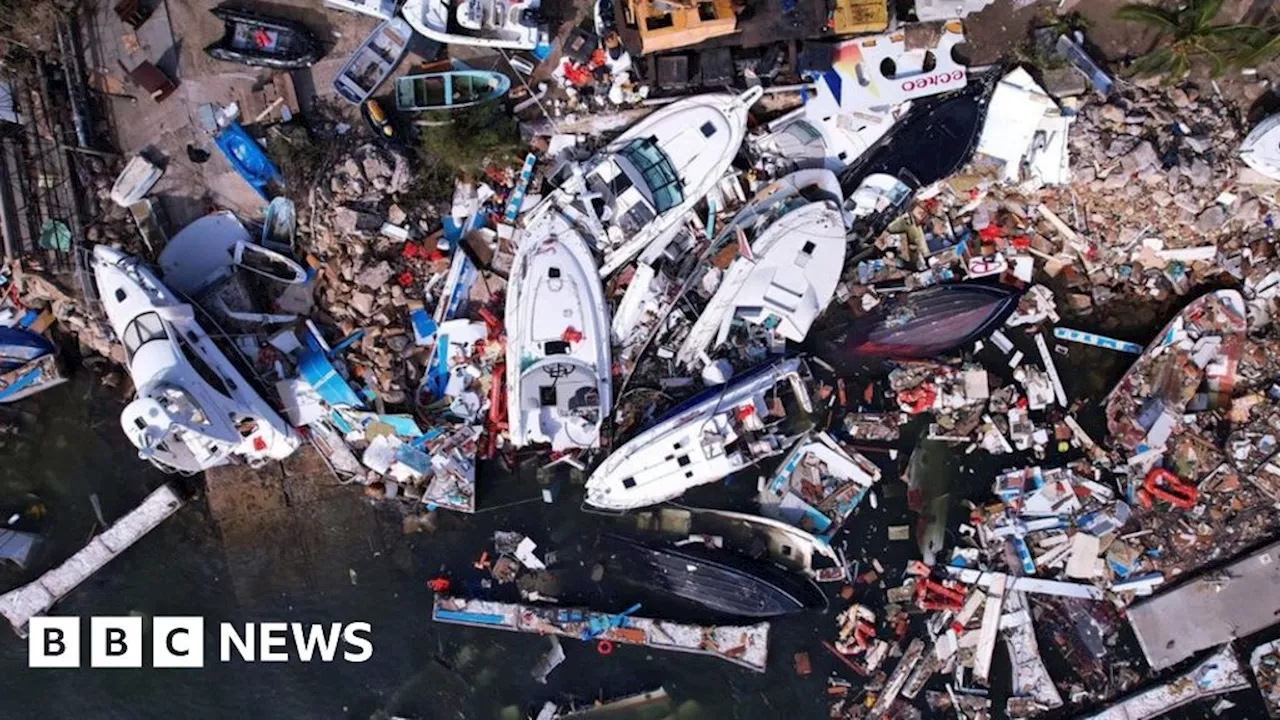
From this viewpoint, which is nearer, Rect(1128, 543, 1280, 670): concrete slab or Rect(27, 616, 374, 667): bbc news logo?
Rect(1128, 543, 1280, 670): concrete slab

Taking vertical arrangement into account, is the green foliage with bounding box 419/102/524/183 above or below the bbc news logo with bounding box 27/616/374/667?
above

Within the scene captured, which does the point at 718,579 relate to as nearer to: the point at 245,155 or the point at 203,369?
the point at 203,369

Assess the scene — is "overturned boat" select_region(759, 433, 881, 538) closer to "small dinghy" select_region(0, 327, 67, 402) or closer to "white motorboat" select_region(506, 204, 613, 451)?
"white motorboat" select_region(506, 204, 613, 451)

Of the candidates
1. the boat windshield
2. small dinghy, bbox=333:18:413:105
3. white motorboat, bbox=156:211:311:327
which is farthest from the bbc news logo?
small dinghy, bbox=333:18:413:105

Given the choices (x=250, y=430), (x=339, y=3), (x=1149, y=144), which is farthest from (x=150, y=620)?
(x=1149, y=144)

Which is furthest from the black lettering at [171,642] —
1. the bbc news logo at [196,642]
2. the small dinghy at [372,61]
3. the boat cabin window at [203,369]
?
the small dinghy at [372,61]
